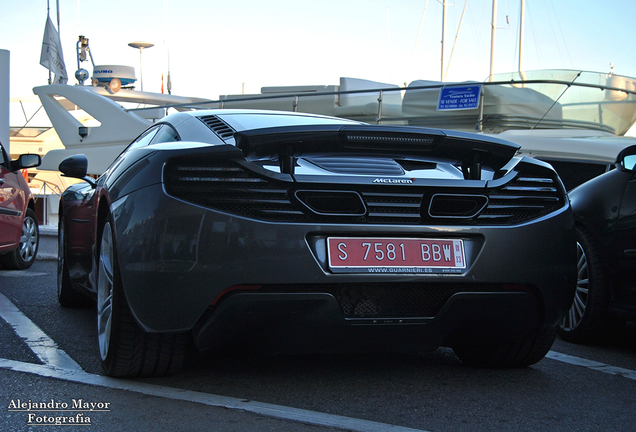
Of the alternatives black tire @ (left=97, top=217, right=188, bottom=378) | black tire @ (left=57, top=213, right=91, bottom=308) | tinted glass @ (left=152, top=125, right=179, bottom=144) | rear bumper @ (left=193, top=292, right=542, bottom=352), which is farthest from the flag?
rear bumper @ (left=193, top=292, right=542, bottom=352)

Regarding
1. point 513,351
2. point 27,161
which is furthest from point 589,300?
point 27,161

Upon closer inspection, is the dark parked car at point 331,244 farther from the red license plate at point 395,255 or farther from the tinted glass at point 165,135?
the tinted glass at point 165,135

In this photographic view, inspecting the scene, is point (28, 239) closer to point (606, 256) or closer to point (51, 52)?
point (606, 256)

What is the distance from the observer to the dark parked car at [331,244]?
8.75 ft

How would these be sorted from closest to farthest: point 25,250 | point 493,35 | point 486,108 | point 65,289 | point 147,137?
point 147,137 → point 65,289 → point 25,250 → point 486,108 → point 493,35

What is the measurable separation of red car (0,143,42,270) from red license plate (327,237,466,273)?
541 centimetres

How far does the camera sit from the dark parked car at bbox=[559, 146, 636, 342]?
409cm

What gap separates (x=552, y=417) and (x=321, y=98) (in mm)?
13279

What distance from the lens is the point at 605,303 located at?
4262 mm

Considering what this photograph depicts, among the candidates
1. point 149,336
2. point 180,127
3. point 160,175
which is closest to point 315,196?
point 160,175

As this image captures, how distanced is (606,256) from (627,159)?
0.60 meters

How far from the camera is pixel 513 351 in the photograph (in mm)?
3453

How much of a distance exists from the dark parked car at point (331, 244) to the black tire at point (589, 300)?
129 cm
